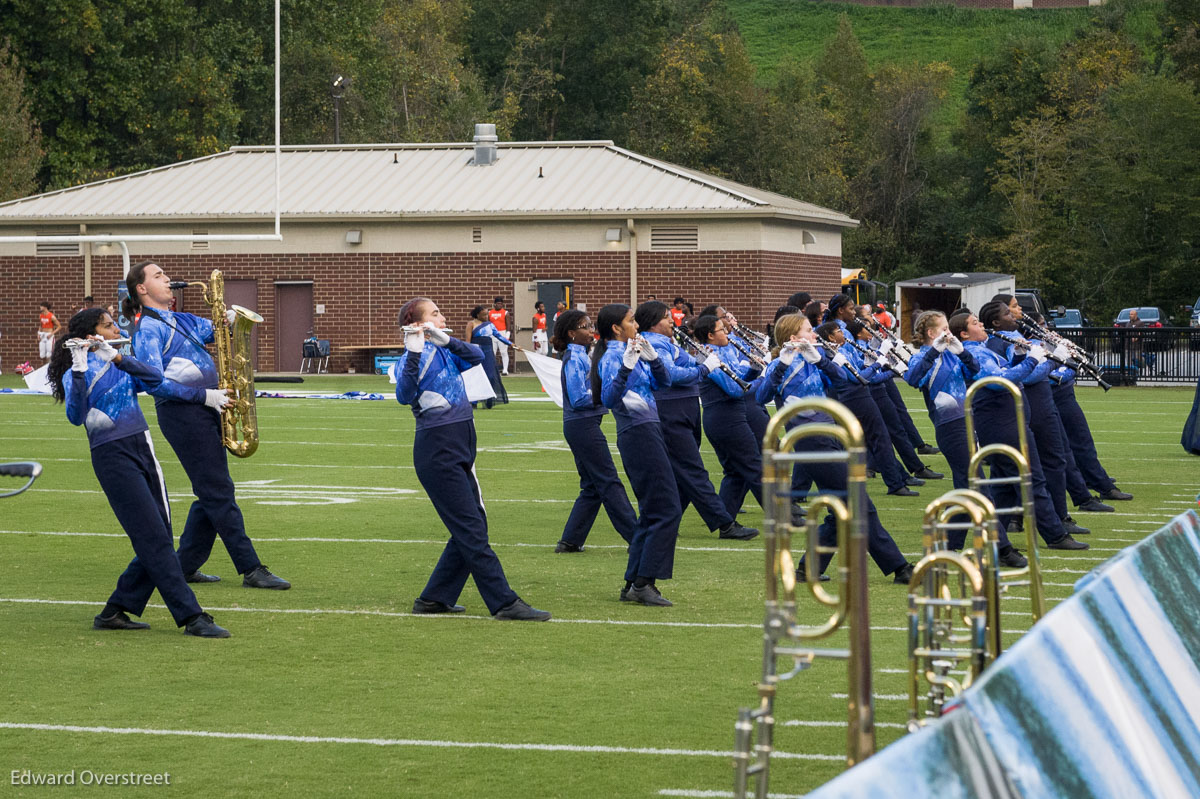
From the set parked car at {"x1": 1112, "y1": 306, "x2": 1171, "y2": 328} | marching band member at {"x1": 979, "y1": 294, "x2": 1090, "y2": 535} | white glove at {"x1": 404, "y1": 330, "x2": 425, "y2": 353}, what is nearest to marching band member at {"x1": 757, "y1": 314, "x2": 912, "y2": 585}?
marching band member at {"x1": 979, "y1": 294, "x2": 1090, "y2": 535}

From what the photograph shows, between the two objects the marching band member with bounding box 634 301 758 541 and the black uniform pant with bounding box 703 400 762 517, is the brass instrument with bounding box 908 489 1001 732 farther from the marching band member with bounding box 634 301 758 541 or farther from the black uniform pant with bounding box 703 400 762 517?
the black uniform pant with bounding box 703 400 762 517

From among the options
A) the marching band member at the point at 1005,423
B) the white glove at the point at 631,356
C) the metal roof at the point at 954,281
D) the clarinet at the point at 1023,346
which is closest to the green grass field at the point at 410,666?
the marching band member at the point at 1005,423

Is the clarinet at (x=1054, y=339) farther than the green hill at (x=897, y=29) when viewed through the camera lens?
No

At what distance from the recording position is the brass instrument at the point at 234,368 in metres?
9.59

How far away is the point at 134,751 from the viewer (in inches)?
245

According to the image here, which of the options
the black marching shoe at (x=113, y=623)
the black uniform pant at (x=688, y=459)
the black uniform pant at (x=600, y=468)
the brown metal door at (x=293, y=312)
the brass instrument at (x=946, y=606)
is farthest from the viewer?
the brown metal door at (x=293, y=312)

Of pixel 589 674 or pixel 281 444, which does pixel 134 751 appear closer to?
pixel 589 674

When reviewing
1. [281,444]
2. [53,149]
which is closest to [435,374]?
[281,444]

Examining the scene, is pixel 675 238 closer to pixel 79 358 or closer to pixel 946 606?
pixel 79 358

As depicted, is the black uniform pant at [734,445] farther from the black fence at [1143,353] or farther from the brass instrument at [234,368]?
the black fence at [1143,353]

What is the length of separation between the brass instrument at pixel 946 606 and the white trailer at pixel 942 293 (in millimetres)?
35249

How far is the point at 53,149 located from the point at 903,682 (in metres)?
46.1

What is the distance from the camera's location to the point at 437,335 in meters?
8.42

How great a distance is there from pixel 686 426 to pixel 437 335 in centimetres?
361
